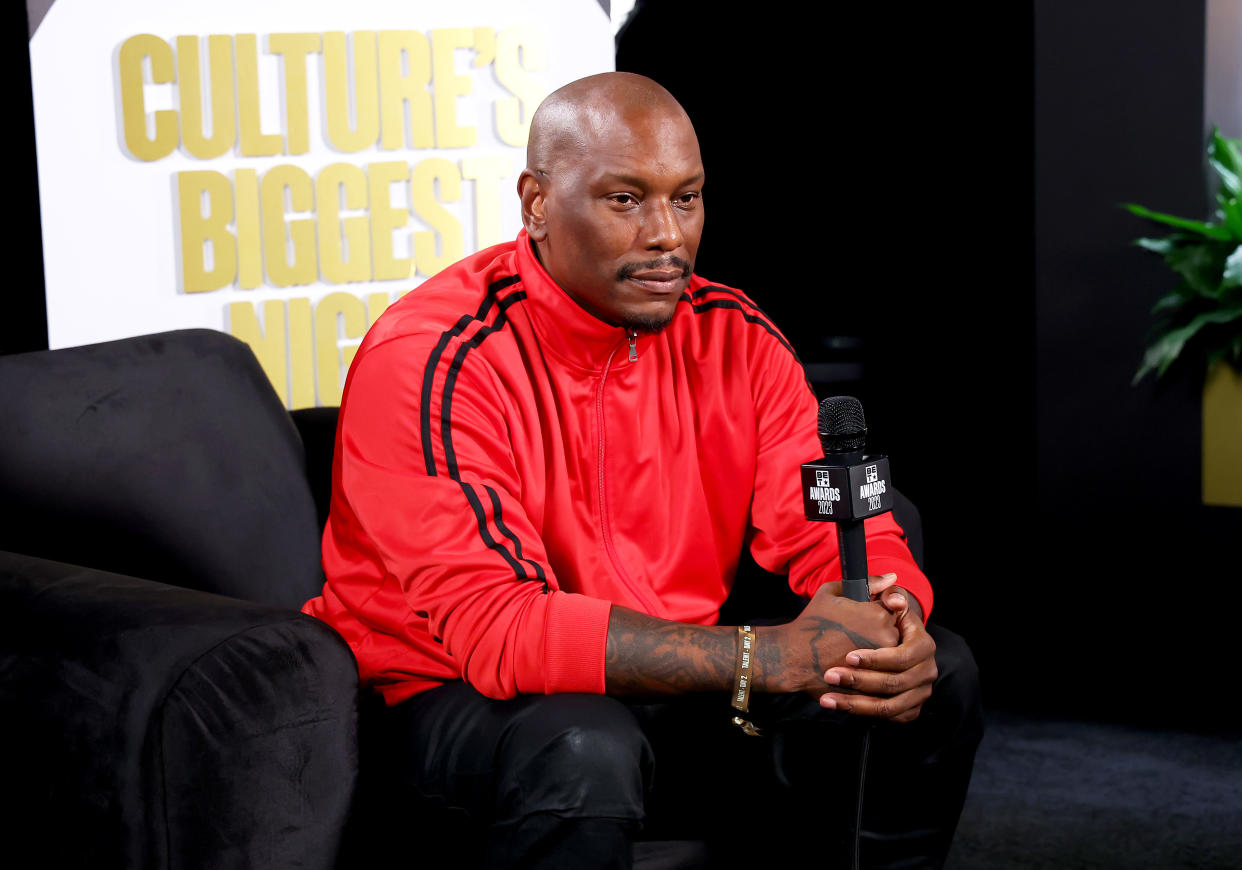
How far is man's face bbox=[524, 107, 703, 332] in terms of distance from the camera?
1.71 metres

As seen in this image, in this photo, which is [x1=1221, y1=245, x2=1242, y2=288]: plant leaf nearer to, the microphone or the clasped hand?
the clasped hand

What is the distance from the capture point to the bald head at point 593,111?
1.72 metres

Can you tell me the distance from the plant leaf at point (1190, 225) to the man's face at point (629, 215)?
77.7 inches

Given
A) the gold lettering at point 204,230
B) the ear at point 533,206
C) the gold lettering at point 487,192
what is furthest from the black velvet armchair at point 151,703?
the gold lettering at point 487,192

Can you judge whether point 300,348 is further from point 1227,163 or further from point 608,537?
point 1227,163

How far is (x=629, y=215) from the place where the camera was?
173 cm

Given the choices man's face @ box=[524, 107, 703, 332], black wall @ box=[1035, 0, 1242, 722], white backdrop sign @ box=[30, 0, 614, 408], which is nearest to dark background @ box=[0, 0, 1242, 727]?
black wall @ box=[1035, 0, 1242, 722]

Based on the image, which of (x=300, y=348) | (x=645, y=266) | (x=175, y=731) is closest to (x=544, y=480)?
(x=645, y=266)

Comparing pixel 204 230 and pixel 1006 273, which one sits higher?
pixel 204 230

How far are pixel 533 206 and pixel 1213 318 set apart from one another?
6.90 ft

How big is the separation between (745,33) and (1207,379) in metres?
1.67

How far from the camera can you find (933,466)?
13.1 feet

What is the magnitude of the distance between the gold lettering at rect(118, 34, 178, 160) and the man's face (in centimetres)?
149

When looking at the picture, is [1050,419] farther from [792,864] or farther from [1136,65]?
[792,864]
